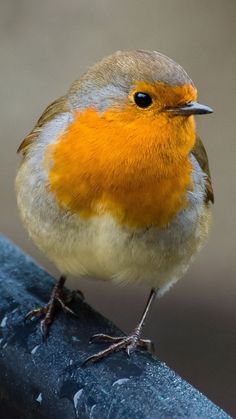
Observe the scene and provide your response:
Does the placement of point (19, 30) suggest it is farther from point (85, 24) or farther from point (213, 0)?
point (213, 0)

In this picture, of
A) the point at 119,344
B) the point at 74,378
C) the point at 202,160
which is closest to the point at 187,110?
the point at 202,160

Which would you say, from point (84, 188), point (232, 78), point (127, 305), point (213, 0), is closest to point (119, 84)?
point (84, 188)

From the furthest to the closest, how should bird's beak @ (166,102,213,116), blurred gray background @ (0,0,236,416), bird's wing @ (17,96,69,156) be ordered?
blurred gray background @ (0,0,236,416) → bird's wing @ (17,96,69,156) → bird's beak @ (166,102,213,116)

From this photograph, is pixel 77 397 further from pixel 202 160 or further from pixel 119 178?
pixel 202 160

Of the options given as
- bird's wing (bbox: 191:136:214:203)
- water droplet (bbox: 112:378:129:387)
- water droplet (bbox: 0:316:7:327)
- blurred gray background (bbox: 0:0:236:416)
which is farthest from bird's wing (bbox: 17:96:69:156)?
blurred gray background (bbox: 0:0:236:416)

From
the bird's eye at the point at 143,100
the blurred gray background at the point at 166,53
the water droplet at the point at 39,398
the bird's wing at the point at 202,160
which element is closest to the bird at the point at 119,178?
the bird's eye at the point at 143,100

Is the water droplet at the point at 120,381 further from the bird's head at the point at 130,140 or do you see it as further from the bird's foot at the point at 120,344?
the bird's head at the point at 130,140

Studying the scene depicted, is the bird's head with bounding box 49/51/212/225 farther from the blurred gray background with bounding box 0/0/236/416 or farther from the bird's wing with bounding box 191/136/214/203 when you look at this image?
the blurred gray background with bounding box 0/0/236/416

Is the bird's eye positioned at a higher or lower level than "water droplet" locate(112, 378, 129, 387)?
higher
